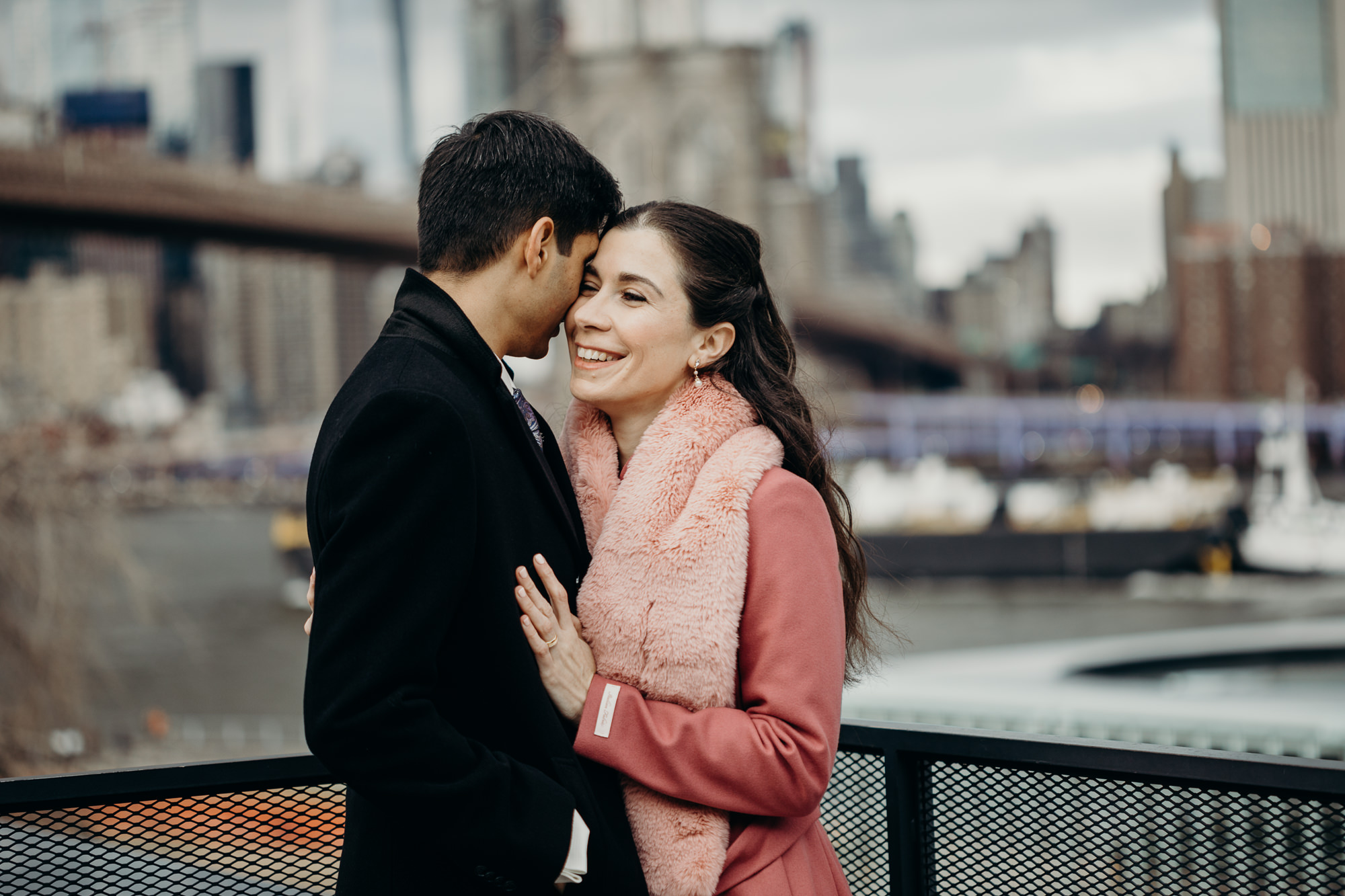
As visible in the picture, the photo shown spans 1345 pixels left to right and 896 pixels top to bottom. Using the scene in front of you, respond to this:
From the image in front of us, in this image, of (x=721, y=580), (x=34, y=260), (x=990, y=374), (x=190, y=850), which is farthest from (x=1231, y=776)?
(x=990, y=374)

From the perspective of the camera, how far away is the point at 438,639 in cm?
136

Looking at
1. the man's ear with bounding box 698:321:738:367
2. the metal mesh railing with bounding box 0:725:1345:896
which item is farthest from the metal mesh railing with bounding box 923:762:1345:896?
the man's ear with bounding box 698:321:738:367

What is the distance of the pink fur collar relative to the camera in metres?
1.56

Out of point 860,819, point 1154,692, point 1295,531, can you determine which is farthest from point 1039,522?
point 860,819

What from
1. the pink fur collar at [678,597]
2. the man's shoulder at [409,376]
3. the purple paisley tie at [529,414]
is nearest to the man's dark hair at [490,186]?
the man's shoulder at [409,376]

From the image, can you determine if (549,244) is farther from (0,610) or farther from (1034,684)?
(1034,684)

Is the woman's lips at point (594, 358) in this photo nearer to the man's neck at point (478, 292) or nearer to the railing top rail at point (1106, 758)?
the man's neck at point (478, 292)

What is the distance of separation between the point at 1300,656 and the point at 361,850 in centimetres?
945

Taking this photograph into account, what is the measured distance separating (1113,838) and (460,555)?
1.03 meters

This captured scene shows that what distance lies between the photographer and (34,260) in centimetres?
2316

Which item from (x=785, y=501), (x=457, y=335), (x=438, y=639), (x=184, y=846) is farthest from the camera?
(x=184, y=846)

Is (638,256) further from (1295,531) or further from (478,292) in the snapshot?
(1295,531)

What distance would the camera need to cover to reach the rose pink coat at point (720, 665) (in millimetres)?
1531

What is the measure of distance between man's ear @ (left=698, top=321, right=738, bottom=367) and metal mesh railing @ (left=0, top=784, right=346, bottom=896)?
86 centimetres
